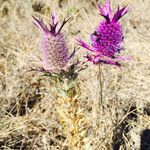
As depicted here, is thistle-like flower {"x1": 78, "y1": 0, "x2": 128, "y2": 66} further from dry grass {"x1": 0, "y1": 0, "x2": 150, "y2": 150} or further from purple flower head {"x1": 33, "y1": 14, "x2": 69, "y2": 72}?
dry grass {"x1": 0, "y1": 0, "x2": 150, "y2": 150}

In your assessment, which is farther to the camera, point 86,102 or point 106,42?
point 86,102

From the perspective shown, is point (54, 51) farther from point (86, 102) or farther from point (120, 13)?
point (86, 102)

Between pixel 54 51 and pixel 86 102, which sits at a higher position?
pixel 54 51

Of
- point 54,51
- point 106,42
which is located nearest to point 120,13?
point 106,42

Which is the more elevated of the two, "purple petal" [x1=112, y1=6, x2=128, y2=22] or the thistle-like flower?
"purple petal" [x1=112, y1=6, x2=128, y2=22]

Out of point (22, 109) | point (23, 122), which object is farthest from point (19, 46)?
point (23, 122)

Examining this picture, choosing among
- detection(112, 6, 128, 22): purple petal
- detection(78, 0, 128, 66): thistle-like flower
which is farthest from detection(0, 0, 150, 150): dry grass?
detection(112, 6, 128, 22): purple petal

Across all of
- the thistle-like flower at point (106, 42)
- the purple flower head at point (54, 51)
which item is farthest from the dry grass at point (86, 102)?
the thistle-like flower at point (106, 42)

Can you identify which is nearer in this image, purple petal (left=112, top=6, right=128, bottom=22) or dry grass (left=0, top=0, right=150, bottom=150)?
purple petal (left=112, top=6, right=128, bottom=22)
